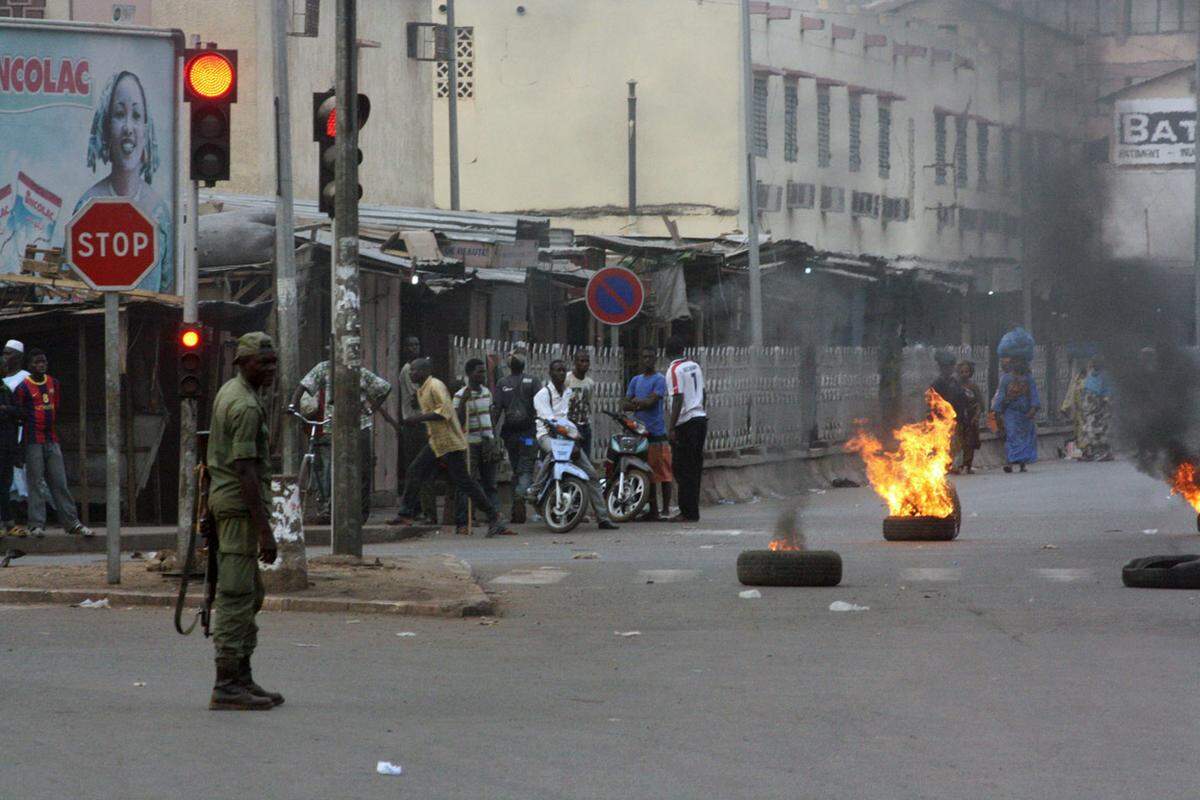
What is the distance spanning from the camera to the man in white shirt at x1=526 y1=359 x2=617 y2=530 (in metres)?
20.0

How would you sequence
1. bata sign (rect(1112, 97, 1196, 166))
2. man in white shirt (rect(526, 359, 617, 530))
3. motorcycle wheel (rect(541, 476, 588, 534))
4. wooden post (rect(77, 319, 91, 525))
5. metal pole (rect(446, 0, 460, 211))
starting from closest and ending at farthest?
wooden post (rect(77, 319, 91, 525)) → motorcycle wheel (rect(541, 476, 588, 534)) → man in white shirt (rect(526, 359, 617, 530)) → bata sign (rect(1112, 97, 1196, 166)) → metal pole (rect(446, 0, 460, 211))

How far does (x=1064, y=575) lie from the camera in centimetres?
1457

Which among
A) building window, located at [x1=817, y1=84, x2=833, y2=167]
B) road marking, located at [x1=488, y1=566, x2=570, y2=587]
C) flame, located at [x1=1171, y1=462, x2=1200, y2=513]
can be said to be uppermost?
building window, located at [x1=817, y1=84, x2=833, y2=167]

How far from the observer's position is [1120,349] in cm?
2108

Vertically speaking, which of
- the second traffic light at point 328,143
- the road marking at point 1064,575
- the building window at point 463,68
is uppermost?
the building window at point 463,68

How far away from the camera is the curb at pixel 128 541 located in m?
18.2

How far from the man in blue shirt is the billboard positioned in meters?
5.84

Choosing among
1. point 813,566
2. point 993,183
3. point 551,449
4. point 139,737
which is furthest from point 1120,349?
point 139,737

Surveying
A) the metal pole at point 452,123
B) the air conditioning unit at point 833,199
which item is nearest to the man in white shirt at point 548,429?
the metal pole at point 452,123

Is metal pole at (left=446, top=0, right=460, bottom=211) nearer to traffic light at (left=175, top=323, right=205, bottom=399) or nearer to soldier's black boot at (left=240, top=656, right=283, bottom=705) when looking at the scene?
traffic light at (left=175, top=323, right=205, bottom=399)

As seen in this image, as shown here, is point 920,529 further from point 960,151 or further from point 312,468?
point 312,468

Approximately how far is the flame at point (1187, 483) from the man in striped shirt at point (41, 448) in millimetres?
10105

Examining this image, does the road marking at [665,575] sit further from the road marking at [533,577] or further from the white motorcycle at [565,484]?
the white motorcycle at [565,484]

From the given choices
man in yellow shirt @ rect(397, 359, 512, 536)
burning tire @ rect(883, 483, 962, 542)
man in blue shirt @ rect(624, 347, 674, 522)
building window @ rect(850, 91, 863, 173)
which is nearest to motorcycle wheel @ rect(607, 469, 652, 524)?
man in blue shirt @ rect(624, 347, 674, 522)
